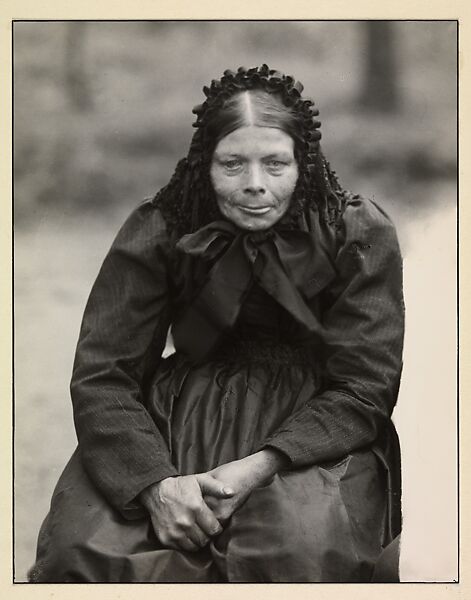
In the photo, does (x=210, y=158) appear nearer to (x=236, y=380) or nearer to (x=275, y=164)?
(x=275, y=164)

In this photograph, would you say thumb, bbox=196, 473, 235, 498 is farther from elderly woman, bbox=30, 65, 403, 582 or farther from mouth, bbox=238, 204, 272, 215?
mouth, bbox=238, 204, 272, 215

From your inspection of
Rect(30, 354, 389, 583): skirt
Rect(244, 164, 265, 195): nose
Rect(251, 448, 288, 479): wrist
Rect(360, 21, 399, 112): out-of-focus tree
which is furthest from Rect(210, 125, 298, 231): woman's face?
Rect(360, 21, 399, 112): out-of-focus tree

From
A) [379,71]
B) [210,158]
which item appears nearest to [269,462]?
[210,158]

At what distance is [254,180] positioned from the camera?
3145 millimetres

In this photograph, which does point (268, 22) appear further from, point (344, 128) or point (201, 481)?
point (201, 481)

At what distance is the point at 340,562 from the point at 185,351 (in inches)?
24.5

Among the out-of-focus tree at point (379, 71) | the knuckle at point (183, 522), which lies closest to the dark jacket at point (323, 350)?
the knuckle at point (183, 522)

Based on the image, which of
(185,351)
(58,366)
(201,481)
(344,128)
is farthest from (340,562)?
(344,128)

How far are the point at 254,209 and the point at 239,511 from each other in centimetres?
65

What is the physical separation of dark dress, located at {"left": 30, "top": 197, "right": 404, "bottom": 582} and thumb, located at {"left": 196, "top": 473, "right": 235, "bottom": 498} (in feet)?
0.16

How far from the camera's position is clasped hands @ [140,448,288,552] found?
2982 mm

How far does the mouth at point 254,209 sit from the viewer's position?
Result: 3172 millimetres

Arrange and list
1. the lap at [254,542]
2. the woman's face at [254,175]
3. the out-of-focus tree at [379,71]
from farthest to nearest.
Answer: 1. the out-of-focus tree at [379,71]
2. the woman's face at [254,175]
3. the lap at [254,542]

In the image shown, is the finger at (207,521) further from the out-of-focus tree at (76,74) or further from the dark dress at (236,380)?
the out-of-focus tree at (76,74)
